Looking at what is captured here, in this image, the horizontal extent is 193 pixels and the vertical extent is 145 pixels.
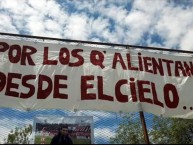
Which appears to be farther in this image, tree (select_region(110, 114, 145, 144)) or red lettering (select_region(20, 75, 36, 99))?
tree (select_region(110, 114, 145, 144))

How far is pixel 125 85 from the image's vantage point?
317 inches

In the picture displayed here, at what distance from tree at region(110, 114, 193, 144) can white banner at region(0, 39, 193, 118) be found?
13740 millimetres

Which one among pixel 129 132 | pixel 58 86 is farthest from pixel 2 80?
pixel 129 132

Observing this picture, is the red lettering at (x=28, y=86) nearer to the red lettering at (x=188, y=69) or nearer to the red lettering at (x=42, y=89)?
the red lettering at (x=42, y=89)

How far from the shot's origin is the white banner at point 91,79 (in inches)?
301

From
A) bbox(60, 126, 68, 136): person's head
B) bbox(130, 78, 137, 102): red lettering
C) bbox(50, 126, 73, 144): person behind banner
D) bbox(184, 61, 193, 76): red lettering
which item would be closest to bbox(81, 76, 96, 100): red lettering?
bbox(130, 78, 137, 102): red lettering

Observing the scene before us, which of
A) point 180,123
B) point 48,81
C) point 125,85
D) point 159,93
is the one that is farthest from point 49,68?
point 180,123

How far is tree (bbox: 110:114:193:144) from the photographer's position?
2243cm

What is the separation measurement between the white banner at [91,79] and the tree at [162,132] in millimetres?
13740

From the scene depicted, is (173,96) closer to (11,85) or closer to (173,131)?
(11,85)

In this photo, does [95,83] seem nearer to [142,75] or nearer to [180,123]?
[142,75]

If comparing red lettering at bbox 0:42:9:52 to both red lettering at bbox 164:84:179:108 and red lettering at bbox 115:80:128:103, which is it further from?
red lettering at bbox 164:84:179:108

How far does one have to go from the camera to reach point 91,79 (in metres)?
8.05

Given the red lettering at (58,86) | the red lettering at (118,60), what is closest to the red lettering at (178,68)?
the red lettering at (118,60)
